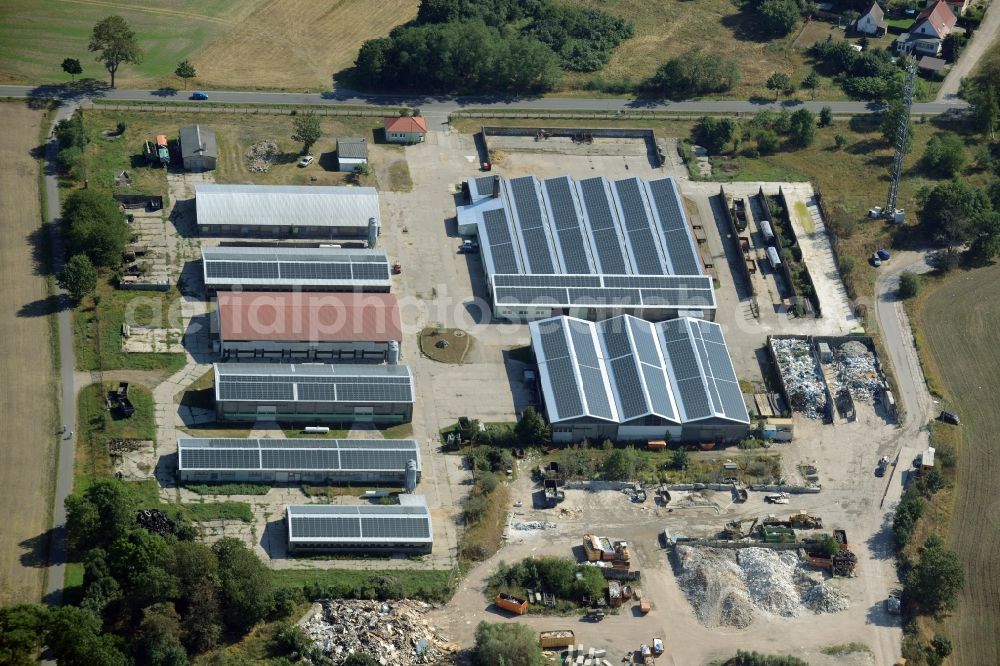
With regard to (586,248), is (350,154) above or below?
above

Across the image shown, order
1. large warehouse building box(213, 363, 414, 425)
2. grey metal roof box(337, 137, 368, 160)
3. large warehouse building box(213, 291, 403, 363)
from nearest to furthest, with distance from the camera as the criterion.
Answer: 1. large warehouse building box(213, 363, 414, 425)
2. large warehouse building box(213, 291, 403, 363)
3. grey metal roof box(337, 137, 368, 160)

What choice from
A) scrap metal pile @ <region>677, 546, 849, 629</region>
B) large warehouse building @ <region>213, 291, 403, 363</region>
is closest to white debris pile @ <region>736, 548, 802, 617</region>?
scrap metal pile @ <region>677, 546, 849, 629</region>

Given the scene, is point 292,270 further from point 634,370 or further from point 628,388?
point 628,388

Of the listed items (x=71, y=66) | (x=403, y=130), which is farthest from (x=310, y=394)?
(x=71, y=66)

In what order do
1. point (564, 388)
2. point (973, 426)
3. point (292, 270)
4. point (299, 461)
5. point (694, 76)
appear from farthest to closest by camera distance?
1. point (694, 76)
2. point (292, 270)
3. point (973, 426)
4. point (564, 388)
5. point (299, 461)

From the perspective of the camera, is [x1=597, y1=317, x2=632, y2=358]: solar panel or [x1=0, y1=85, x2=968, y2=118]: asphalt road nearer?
[x1=597, y1=317, x2=632, y2=358]: solar panel

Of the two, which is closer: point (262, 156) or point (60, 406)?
point (60, 406)

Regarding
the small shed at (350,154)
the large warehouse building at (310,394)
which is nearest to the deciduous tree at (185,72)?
the small shed at (350,154)

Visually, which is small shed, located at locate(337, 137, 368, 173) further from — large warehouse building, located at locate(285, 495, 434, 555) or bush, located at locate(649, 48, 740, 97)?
large warehouse building, located at locate(285, 495, 434, 555)
